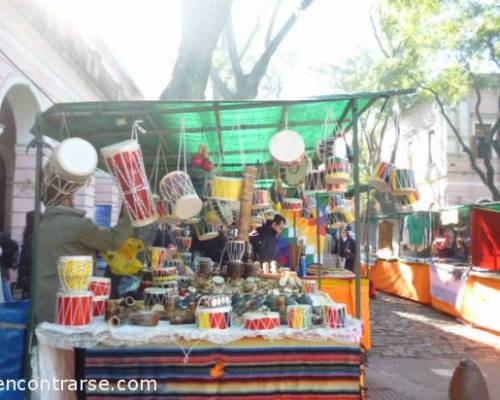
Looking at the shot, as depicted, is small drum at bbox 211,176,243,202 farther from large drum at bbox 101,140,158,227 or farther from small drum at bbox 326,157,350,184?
small drum at bbox 326,157,350,184

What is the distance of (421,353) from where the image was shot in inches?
243

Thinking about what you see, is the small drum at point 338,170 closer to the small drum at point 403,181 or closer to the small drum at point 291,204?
the small drum at point 403,181

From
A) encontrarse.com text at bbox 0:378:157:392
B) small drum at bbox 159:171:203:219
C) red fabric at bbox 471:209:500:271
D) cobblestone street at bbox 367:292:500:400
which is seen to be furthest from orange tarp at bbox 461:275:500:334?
encontrarse.com text at bbox 0:378:157:392

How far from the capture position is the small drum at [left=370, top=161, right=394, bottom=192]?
11.7ft

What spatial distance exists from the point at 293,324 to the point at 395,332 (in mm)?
5233

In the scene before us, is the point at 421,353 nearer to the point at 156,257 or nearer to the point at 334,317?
the point at 334,317

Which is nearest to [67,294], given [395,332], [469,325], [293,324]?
[293,324]

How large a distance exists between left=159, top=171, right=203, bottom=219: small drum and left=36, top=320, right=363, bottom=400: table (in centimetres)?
80

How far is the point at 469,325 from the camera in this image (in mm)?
7852

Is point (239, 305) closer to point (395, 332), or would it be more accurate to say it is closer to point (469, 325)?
point (395, 332)

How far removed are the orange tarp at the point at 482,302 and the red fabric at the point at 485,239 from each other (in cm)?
36

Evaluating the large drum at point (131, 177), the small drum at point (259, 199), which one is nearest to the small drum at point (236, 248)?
the small drum at point (259, 199)

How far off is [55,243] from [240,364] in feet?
4.58

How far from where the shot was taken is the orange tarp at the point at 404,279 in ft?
33.9
